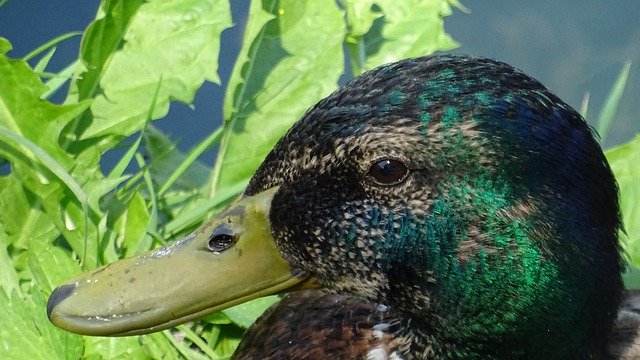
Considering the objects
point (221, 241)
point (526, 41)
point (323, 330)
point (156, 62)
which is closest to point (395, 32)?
point (156, 62)

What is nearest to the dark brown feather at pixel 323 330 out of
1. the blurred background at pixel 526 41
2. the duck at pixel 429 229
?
the duck at pixel 429 229

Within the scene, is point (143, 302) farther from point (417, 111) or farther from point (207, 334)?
point (207, 334)

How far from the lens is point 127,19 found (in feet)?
7.02

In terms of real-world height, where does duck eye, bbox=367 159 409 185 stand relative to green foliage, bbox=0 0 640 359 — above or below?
above

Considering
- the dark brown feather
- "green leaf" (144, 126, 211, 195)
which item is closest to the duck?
the dark brown feather

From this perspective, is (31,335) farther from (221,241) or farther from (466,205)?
(466,205)

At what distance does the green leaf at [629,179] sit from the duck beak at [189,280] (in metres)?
1.16

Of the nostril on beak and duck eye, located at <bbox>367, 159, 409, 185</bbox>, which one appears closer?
duck eye, located at <bbox>367, 159, 409, 185</bbox>

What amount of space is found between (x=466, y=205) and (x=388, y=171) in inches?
3.8

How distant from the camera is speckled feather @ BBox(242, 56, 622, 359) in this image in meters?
1.12

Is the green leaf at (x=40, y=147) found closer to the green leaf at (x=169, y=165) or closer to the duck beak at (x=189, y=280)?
the green leaf at (x=169, y=165)

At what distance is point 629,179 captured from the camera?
2.23m

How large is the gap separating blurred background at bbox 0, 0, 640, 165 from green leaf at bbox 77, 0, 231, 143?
511 millimetres

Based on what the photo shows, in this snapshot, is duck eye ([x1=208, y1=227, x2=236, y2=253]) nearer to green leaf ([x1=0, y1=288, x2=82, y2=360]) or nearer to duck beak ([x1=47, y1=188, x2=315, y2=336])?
duck beak ([x1=47, y1=188, x2=315, y2=336])
